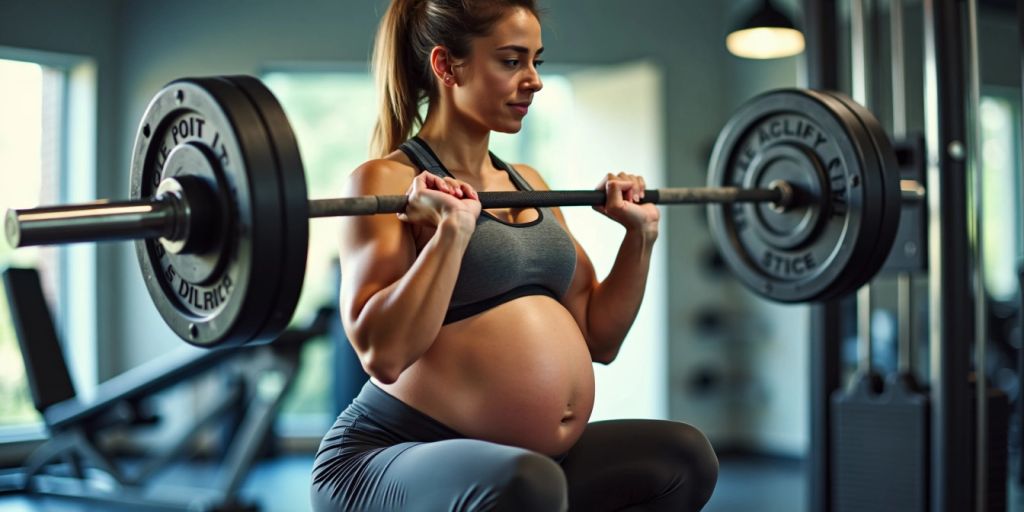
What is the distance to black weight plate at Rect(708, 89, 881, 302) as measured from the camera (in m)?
2.01

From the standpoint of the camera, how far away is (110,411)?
4352mm

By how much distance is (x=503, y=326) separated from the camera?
155 cm

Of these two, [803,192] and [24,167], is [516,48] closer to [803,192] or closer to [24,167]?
[803,192]

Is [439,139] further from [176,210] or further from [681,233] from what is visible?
[681,233]

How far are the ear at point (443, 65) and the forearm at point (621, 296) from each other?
16.1 inches

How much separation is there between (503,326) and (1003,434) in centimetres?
179

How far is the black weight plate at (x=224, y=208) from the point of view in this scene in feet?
4.42

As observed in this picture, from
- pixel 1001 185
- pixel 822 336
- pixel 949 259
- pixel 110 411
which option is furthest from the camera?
pixel 1001 185

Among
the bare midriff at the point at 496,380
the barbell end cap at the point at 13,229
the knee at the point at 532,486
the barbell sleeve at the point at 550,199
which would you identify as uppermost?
the barbell sleeve at the point at 550,199

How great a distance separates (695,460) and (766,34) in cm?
268

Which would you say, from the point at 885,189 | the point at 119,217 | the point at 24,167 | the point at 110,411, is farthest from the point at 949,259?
the point at 24,167

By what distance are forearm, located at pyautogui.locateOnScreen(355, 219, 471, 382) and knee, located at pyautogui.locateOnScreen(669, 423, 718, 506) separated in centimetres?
48

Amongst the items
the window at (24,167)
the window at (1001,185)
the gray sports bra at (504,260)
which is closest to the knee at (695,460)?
the gray sports bra at (504,260)

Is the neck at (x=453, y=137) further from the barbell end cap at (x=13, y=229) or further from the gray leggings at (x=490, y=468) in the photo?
the barbell end cap at (x=13, y=229)
